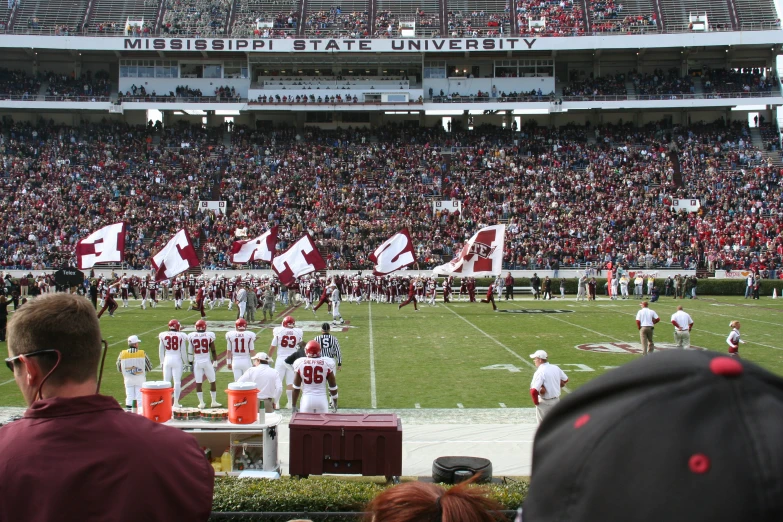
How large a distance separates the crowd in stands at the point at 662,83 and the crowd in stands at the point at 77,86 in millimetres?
39976

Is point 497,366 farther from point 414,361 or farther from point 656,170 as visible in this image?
point 656,170

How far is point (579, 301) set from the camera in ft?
107

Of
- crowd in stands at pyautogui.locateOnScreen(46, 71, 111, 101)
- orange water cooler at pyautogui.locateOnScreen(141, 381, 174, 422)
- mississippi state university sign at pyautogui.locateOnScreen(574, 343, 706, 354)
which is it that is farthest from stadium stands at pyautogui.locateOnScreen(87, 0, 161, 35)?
Result: orange water cooler at pyautogui.locateOnScreen(141, 381, 174, 422)

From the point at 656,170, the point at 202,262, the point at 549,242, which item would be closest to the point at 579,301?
the point at 549,242

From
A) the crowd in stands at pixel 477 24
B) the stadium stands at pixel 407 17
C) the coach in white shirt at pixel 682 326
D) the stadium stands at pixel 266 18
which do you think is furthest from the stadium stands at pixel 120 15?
the coach in white shirt at pixel 682 326

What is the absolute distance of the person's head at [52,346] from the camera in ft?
7.39

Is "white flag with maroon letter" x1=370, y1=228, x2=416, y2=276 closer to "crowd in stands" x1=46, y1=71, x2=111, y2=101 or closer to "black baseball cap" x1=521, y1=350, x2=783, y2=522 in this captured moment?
"black baseball cap" x1=521, y1=350, x2=783, y2=522

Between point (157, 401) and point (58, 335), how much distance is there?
19.3ft

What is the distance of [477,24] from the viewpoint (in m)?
53.3

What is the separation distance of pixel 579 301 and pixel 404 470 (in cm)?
2598

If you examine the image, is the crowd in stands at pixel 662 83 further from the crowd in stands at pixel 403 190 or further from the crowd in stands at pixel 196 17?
the crowd in stands at pixel 196 17

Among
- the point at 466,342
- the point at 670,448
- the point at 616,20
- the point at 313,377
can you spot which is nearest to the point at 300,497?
the point at 313,377

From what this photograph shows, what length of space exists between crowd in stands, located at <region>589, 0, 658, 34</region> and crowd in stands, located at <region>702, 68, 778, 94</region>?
569 centimetres

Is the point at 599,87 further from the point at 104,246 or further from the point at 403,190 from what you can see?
the point at 104,246
